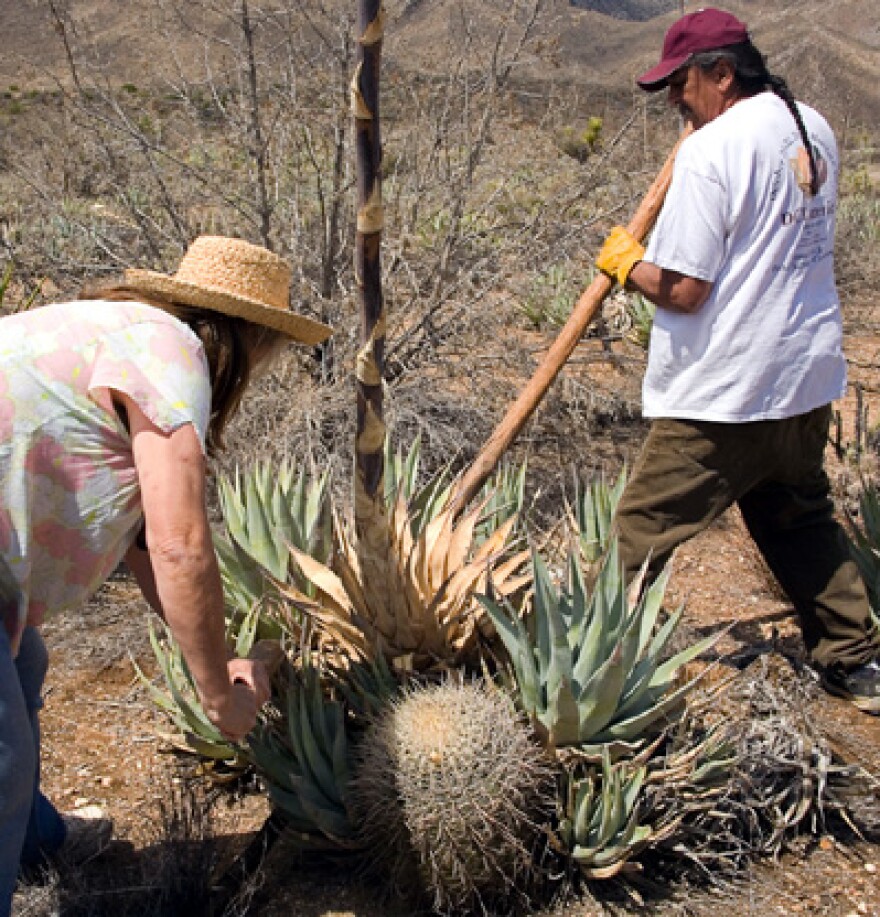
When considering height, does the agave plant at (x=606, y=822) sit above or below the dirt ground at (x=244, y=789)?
above

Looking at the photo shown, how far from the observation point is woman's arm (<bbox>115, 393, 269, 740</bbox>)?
1.79m

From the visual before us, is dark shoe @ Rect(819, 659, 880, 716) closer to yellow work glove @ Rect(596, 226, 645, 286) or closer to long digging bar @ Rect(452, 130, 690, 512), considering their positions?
long digging bar @ Rect(452, 130, 690, 512)

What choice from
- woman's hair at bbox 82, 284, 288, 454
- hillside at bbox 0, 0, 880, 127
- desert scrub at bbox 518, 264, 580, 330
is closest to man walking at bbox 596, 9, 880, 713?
woman's hair at bbox 82, 284, 288, 454

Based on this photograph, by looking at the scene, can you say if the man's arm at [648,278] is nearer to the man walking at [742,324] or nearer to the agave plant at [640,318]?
the man walking at [742,324]

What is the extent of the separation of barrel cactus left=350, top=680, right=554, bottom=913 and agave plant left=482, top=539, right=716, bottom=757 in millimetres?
87

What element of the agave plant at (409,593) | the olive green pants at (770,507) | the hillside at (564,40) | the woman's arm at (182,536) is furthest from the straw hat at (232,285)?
the hillside at (564,40)

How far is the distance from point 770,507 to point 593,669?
1138 millimetres

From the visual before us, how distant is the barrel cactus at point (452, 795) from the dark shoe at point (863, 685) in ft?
4.30

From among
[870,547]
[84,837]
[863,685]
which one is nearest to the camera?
[84,837]

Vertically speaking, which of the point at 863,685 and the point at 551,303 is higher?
the point at 551,303

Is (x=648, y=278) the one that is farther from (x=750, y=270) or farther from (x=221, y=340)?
(x=221, y=340)

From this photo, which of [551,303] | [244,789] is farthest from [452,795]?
[551,303]

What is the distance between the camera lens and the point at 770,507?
Result: 328 cm

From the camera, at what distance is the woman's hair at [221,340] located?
2.07m
